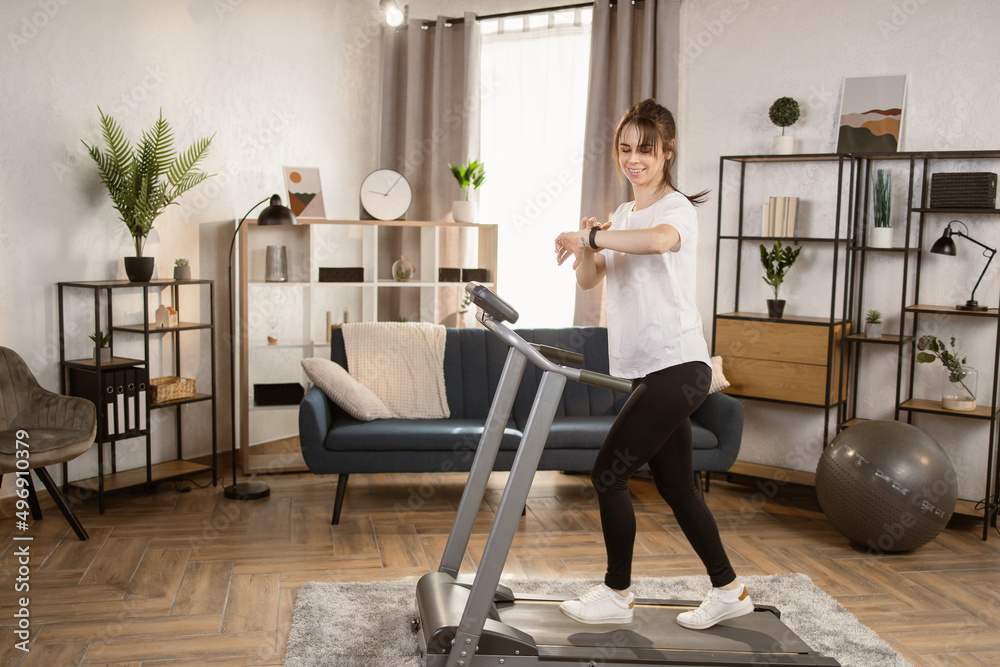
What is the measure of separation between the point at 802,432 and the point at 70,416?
3.47 meters

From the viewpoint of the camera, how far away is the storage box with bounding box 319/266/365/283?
14.9 feet

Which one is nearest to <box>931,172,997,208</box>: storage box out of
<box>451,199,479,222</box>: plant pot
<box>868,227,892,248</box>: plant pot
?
<box>868,227,892,248</box>: plant pot

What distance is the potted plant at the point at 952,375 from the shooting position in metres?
3.68

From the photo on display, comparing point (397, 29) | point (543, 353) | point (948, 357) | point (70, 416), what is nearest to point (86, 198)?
point (70, 416)

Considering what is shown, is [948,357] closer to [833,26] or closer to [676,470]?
[833,26]

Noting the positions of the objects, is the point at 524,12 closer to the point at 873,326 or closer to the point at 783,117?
the point at 783,117

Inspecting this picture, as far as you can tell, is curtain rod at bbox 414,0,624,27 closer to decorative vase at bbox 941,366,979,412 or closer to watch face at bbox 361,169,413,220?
watch face at bbox 361,169,413,220

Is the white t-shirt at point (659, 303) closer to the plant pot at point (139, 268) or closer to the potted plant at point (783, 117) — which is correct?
the potted plant at point (783, 117)

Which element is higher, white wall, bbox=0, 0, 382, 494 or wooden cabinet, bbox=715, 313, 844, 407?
white wall, bbox=0, 0, 382, 494

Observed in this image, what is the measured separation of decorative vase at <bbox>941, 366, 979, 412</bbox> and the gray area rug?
1263mm

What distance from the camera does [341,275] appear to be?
15.0 feet

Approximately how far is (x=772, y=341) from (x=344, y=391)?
81.3 inches

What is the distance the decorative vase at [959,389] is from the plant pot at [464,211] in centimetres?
256

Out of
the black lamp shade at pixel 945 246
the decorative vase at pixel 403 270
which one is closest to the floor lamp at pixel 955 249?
the black lamp shade at pixel 945 246
